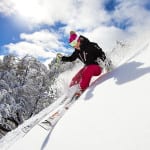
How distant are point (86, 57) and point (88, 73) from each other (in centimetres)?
53

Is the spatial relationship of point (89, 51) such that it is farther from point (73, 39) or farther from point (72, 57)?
point (72, 57)

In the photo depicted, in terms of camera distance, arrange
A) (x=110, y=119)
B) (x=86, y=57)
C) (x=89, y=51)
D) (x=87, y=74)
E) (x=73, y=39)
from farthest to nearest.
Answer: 1. (x=73, y=39)
2. (x=86, y=57)
3. (x=89, y=51)
4. (x=87, y=74)
5. (x=110, y=119)

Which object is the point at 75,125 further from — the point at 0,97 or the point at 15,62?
the point at 15,62

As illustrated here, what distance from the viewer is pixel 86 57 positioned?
8.19 m

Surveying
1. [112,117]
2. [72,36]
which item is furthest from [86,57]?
[112,117]

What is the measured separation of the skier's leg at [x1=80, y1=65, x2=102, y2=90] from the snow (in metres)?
0.59

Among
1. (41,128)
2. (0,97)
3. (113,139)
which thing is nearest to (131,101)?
(113,139)

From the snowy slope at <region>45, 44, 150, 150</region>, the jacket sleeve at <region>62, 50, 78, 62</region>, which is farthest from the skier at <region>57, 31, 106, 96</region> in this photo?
the snowy slope at <region>45, 44, 150, 150</region>

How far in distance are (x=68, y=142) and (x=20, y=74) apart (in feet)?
88.9

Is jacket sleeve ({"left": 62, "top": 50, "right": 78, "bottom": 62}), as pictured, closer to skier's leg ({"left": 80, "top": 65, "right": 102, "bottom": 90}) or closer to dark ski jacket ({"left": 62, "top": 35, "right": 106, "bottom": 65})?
dark ski jacket ({"left": 62, "top": 35, "right": 106, "bottom": 65})

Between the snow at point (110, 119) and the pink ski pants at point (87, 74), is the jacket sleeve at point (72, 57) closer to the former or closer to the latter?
the pink ski pants at point (87, 74)

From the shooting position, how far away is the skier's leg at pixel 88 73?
306 inches

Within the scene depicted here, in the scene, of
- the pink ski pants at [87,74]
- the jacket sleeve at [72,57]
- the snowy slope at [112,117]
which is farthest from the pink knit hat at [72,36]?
the snowy slope at [112,117]

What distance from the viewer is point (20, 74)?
104 ft
